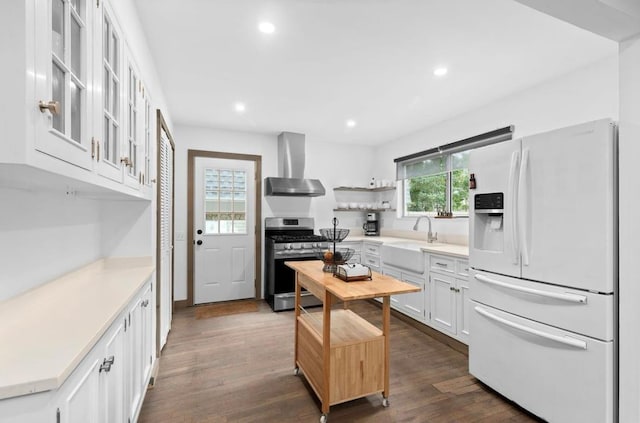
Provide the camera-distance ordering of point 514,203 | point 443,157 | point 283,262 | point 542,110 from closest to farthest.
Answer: point 514,203 → point 542,110 → point 443,157 → point 283,262

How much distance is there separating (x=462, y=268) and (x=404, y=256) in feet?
2.70

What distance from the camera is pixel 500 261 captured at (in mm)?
2137

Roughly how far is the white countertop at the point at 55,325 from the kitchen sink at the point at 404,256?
2.66 m

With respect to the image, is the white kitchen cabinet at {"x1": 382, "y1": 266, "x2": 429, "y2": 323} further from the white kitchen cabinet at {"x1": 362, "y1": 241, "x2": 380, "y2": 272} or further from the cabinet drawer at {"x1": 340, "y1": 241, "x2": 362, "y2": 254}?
the cabinet drawer at {"x1": 340, "y1": 241, "x2": 362, "y2": 254}

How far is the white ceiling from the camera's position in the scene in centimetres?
183

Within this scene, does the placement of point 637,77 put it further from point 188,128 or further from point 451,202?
point 188,128

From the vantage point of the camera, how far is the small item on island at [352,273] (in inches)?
75.2

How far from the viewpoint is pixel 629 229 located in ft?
5.13

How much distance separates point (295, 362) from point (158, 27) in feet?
8.80

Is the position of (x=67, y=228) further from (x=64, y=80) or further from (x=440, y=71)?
(x=440, y=71)

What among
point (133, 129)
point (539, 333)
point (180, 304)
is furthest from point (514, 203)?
point (180, 304)

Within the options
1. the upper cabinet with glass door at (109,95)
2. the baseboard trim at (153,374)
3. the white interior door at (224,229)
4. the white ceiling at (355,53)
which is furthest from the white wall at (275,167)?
the upper cabinet with glass door at (109,95)

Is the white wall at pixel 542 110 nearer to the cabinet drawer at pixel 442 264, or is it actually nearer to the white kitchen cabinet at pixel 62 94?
the cabinet drawer at pixel 442 264

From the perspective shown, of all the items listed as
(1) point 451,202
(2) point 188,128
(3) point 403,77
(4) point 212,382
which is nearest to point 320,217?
(1) point 451,202
